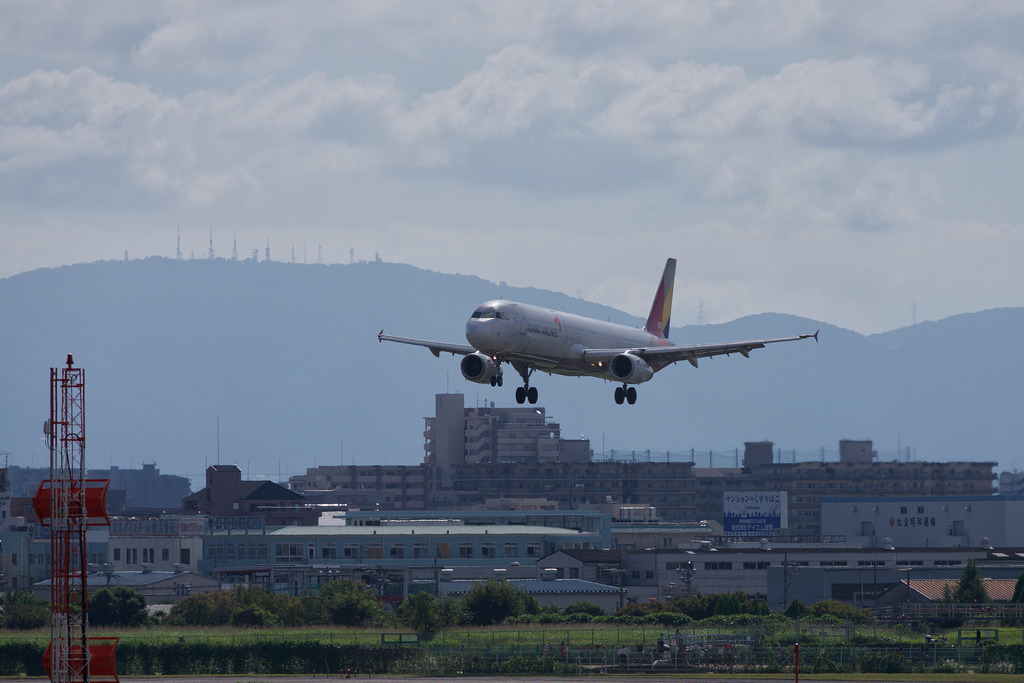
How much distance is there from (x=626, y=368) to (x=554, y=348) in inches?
257

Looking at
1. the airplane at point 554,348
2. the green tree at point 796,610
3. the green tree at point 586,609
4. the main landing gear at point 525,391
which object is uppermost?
the airplane at point 554,348

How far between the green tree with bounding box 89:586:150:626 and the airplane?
38983mm

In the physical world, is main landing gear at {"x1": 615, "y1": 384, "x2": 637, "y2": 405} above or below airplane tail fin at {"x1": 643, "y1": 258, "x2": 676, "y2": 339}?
Answer: below

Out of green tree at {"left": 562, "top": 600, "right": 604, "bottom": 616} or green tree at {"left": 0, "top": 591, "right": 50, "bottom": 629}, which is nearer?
green tree at {"left": 0, "top": 591, "right": 50, "bottom": 629}

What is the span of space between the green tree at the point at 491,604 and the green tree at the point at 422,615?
13.3 ft

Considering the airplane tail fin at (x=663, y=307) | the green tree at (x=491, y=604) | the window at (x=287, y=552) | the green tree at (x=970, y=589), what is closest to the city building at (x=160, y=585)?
the window at (x=287, y=552)

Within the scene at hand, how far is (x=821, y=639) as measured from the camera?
89812 millimetres

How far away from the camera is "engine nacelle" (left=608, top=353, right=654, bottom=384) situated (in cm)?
8950

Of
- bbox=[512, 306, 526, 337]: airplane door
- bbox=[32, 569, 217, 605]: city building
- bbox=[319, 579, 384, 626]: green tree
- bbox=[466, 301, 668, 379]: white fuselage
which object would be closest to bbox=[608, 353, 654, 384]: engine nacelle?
bbox=[466, 301, 668, 379]: white fuselage

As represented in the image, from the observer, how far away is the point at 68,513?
4553 cm

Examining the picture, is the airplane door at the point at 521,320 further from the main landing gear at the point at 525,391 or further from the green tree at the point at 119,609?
the green tree at the point at 119,609

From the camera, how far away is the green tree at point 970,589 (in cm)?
11481

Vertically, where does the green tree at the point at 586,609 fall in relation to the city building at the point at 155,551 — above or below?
below

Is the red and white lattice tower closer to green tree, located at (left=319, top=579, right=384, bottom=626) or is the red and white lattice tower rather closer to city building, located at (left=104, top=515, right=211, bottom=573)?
green tree, located at (left=319, top=579, right=384, bottom=626)
